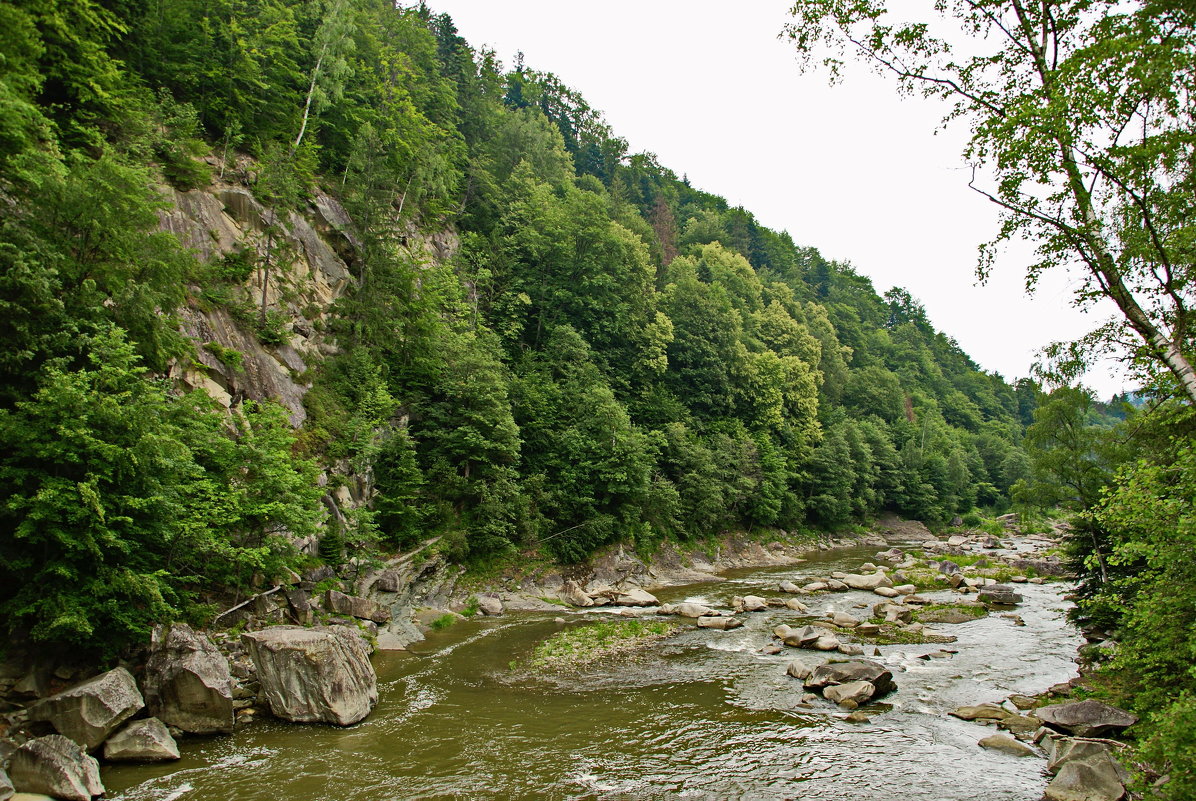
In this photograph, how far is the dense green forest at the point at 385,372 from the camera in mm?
11562

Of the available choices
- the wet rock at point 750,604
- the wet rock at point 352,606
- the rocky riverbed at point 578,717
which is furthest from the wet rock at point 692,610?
the wet rock at point 352,606

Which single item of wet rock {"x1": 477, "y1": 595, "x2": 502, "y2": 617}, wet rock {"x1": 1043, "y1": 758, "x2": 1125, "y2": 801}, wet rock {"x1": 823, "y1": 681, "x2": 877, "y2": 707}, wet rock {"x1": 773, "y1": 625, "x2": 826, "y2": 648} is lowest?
wet rock {"x1": 773, "y1": 625, "x2": 826, "y2": 648}

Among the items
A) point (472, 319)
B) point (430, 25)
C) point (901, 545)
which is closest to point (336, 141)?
point (472, 319)

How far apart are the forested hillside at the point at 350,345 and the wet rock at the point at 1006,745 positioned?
60.9 feet

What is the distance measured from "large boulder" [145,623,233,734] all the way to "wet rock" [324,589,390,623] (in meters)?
7.37

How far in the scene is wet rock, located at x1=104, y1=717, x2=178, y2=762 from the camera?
10250 mm

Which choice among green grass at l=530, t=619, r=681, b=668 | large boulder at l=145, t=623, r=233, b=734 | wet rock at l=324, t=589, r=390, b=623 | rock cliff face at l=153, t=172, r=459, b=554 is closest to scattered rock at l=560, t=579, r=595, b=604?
green grass at l=530, t=619, r=681, b=668

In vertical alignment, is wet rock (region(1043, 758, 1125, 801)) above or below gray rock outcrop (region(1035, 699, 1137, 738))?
above

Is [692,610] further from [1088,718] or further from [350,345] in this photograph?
[350,345]

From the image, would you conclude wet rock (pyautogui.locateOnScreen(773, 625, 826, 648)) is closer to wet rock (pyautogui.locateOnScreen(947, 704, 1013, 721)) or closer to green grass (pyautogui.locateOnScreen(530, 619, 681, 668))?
green grass (pyautogui.locateOnScreen(530, 619, 681, 668))

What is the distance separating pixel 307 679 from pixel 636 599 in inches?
723

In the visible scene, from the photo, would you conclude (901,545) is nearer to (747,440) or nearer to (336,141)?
(747,440)

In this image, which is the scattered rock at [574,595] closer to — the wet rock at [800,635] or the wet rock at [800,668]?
the wet rock at [800,635]

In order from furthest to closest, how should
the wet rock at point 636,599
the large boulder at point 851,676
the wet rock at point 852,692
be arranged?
1. the wet rock at point 636,599
2. the large boulder at point 851,676
3. the wet rock at point 852,692
